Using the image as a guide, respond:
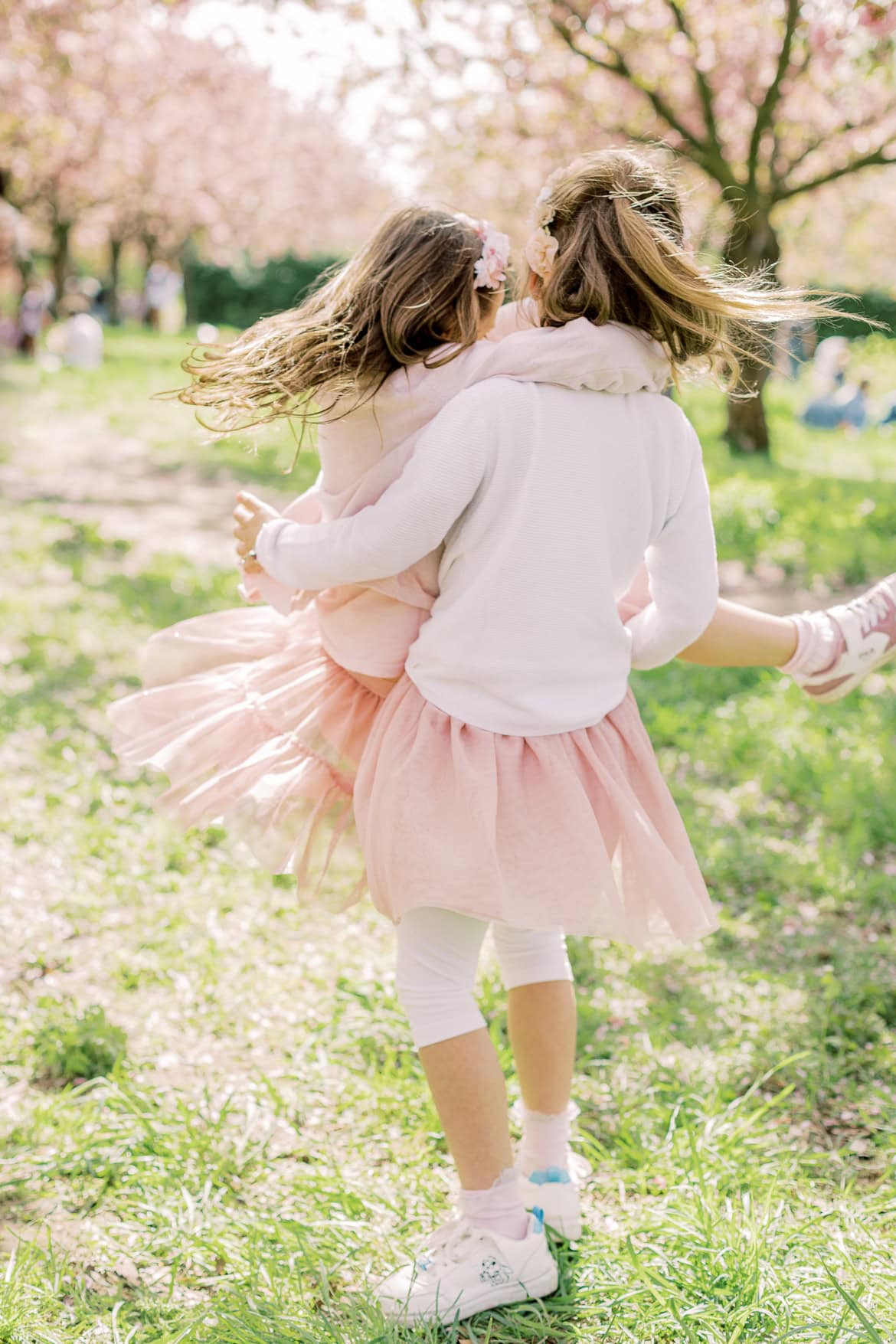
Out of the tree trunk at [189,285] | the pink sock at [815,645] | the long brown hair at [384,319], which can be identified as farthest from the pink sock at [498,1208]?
the tree trunk at [189,285]

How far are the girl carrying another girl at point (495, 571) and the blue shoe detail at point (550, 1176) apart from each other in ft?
0.25

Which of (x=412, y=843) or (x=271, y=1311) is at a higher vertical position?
(x=412, y=843)

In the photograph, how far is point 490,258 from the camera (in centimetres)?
163

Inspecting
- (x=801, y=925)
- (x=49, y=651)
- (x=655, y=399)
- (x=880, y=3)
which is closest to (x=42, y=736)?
(x=49, y=651)

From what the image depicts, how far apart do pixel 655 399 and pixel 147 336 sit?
2246 centimetres

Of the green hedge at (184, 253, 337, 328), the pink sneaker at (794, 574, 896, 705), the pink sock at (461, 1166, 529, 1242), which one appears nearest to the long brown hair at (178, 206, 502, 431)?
the pink sneaker at (794, 574, 896, 705)

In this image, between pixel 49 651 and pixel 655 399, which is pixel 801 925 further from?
pixel 49 651

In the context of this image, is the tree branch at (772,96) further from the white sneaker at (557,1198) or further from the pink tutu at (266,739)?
the white sneaker at (557,1198)

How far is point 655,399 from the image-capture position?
1.69m

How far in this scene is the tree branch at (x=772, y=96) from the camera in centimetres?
726

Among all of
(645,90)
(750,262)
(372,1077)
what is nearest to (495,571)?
(372,1077)

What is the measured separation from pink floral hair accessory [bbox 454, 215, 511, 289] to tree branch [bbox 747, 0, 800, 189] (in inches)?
265

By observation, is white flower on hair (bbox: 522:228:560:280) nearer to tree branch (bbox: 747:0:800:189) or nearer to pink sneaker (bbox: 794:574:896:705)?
pink sneaker (bbox: 794:574:896:705)

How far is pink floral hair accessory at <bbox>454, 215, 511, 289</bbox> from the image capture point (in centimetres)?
163
